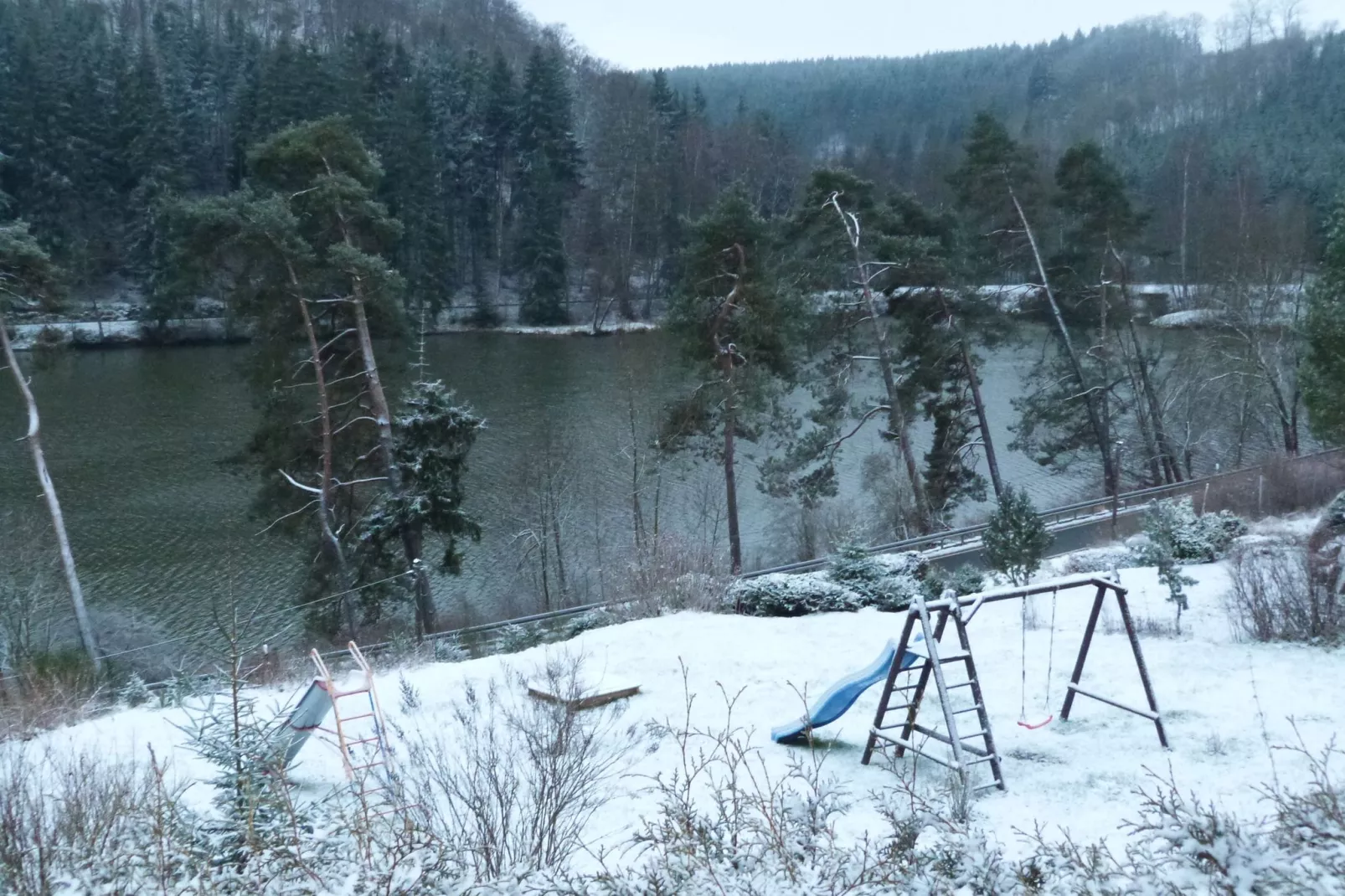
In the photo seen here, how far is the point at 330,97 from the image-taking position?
51.3 meters

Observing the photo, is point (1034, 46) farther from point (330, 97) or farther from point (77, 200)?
point (77, 200)

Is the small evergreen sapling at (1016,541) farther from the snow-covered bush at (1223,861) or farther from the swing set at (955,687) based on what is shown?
the snow-covered bush at (1223,861)

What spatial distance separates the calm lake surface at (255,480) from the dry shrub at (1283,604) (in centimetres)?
1136

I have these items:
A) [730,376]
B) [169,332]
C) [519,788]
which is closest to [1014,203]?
[730,376]

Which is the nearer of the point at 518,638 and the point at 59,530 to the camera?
the point at 518,638

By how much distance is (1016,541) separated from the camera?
43.7ft

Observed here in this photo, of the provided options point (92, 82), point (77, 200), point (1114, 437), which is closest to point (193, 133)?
point (92, 82)

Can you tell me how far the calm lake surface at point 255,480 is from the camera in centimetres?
2078

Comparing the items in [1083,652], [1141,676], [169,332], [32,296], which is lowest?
[1141,676]

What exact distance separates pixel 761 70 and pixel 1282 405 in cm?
13263

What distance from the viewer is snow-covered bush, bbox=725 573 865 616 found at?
12.5 metres

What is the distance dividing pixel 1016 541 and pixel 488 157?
56.1 meters

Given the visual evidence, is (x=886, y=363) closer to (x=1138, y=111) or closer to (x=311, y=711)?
(x=311, y=711)

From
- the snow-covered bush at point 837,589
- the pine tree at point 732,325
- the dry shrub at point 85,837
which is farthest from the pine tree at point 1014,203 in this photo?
the dry shrub at point 85,837
